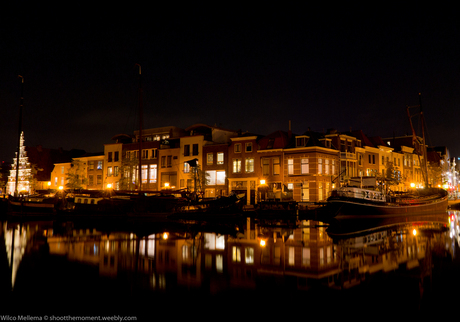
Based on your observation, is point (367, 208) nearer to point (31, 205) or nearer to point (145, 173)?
point (145, 173)

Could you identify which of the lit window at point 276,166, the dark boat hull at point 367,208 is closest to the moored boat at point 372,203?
the dark boat hull at point 367,208

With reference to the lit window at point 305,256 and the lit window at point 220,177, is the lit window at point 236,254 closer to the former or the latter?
the lit window at point 305,256

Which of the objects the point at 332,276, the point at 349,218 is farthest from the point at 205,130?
the point at 332,276

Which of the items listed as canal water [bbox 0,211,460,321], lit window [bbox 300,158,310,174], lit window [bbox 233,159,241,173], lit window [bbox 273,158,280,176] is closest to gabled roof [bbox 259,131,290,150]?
lit window [bbox 273,158,280,176]

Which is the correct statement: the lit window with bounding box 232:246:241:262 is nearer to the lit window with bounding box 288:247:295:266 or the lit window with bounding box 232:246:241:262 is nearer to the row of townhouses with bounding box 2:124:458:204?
the lit window with bounding box 288:247:295:266

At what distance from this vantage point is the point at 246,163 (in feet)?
200

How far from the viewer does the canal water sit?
988cm

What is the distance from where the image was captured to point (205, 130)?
69.9 metres

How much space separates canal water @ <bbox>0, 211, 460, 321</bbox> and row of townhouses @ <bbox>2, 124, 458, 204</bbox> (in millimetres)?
31522

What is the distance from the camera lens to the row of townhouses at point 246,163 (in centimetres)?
5669

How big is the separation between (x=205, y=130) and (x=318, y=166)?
2219cm

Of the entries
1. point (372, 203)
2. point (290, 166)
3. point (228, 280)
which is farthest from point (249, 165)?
point (228, 280)

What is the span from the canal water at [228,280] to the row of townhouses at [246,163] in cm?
3152

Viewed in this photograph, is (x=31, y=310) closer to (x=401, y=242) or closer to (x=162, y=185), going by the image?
(x=401, y=242)
